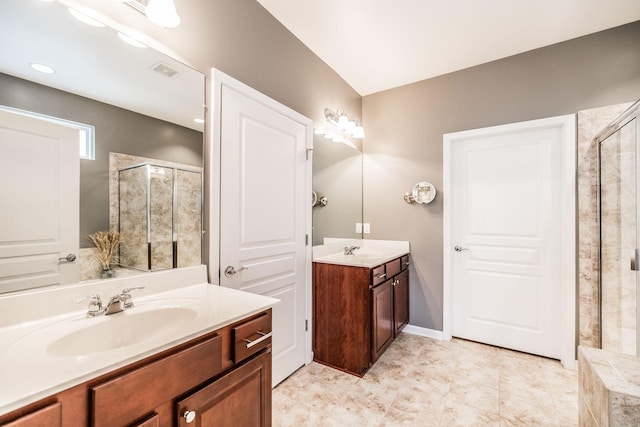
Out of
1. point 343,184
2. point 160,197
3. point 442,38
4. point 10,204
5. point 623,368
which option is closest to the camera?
point 10,204

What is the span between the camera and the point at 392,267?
2.49 meters

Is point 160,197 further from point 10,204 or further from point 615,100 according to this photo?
point 615,100

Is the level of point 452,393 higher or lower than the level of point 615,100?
lower

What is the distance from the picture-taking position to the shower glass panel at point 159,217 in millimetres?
1274

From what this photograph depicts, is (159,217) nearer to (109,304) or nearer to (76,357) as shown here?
(109,304)

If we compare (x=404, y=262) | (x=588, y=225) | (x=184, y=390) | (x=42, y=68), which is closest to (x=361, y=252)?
(x=404, y=262)

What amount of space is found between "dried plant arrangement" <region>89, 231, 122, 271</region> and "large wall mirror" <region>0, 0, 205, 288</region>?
1.1 inches

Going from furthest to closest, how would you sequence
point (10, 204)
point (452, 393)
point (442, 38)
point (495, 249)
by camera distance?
point (495, 249) → point (442, 38) → point (452, 393) → point (10, 204)

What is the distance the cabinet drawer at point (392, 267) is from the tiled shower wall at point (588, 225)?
55.4 inches

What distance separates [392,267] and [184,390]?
1946 millimetres

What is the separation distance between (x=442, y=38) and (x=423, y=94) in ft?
2.15

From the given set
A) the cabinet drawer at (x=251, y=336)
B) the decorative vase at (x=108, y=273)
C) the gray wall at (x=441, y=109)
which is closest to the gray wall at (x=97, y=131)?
the decorative vase at (x=108, y=273)

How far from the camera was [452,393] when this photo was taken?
193 cm

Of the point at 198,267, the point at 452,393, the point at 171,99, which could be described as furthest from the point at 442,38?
the point at 452,393
